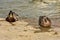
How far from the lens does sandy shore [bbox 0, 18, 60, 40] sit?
15.5 ft

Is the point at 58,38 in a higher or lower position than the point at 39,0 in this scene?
lower

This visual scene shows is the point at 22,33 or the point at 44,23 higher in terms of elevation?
the point at 44,23

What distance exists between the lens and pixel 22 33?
197 inches

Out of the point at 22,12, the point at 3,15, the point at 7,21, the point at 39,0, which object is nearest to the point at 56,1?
the point at 39,0

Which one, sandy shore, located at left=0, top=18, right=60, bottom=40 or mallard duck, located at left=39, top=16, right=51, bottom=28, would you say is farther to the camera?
mallard duck, located at left=39, top=16, right=51, bottom=28

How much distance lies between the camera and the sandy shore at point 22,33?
4711 mm

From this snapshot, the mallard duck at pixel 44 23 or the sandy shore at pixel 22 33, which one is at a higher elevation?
the mallard duck at pixel 44 23

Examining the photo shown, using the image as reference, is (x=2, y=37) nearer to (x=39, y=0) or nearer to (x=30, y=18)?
(x=30, y=18)

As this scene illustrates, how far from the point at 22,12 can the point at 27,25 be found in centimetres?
192

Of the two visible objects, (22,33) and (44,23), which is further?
(44,23)

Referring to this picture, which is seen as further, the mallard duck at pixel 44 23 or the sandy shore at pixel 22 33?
the mallard duck at pixel 44 23

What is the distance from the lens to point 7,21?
241 inches

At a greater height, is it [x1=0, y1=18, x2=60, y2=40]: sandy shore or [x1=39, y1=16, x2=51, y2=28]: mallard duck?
[x1=39, y1=16, x2=51, y2=28]: mallard duck

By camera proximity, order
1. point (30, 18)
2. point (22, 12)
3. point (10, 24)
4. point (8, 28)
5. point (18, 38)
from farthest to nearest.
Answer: point (22, 12)
point (30, 18)
point (10, 24)
point (8, 28)
point (18, 38)
